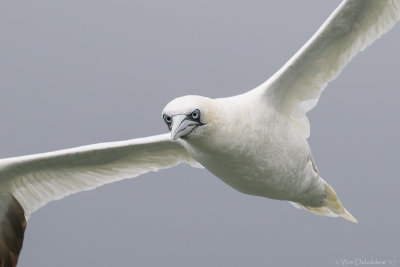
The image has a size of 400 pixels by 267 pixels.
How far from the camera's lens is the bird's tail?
8469 mm

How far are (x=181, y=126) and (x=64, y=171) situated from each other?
2.76 metres

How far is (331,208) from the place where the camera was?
879cm

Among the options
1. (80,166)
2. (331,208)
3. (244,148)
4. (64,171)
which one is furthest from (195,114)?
(331,208)

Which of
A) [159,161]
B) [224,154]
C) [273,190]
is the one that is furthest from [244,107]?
[159,161]

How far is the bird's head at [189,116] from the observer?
20.2 ft

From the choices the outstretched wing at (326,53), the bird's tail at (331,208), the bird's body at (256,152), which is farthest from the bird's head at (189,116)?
the bird's tail at (331,208)

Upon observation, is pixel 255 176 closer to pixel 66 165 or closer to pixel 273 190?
pixel 273 190

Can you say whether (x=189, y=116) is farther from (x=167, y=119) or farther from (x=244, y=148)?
(x=244, y=148)

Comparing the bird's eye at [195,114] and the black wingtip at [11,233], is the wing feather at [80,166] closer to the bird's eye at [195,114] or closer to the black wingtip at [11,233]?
the black wingtip at [11,233]

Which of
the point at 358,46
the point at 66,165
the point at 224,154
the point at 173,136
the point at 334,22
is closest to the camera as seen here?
the point at 173,136

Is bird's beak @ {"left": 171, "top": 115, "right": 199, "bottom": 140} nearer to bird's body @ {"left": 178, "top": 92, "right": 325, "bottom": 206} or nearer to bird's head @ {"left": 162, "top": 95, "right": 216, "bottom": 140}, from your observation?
bird's head @ {"left": 162, "top": 95, "right": 216, "bottom": 140}

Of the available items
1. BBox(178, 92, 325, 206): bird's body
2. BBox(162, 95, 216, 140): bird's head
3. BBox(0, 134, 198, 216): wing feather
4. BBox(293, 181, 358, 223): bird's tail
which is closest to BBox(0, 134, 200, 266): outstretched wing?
BBox(0, 134, 198, 216): wing feather

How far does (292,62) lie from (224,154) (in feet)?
3.84

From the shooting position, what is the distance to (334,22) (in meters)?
7.07
